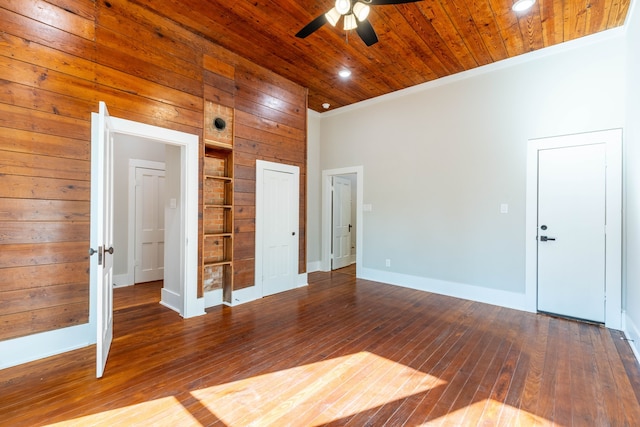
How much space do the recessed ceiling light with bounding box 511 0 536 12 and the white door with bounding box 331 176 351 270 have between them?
386 cm

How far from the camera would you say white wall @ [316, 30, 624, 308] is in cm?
347


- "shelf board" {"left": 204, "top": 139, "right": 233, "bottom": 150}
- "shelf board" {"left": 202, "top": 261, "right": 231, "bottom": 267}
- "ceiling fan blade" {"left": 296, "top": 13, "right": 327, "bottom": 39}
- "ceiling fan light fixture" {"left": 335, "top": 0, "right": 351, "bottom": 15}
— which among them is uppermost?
"ceiling fan blade" {"left": 296, "top": 13, "right": 327, "bottom": 39}

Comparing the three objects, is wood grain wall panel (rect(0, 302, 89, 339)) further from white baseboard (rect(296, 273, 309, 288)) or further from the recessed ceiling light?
the recessed ceiling light

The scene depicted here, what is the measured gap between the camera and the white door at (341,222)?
6.26 m

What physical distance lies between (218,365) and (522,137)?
4.37 meters

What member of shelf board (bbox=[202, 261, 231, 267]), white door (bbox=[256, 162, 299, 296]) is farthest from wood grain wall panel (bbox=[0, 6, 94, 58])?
shelf board (bbox=[202, 261, 231, 267])

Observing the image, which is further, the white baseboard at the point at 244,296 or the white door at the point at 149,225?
the white door at the point at 149,225

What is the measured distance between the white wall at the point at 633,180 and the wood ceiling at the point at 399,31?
42cm

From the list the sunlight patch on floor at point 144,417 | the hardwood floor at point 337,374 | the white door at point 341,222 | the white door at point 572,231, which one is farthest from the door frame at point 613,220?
the sunlight patch on floor at point 144,417

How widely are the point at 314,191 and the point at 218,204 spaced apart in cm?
248

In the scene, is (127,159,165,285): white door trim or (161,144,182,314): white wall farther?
(127,159,165,285): white door trim

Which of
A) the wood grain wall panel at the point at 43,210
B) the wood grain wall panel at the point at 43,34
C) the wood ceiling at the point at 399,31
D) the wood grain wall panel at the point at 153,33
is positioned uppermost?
the wood ceiling at the point at 399,31

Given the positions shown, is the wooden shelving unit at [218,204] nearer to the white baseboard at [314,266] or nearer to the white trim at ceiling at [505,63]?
the white baseboard at [314,266]

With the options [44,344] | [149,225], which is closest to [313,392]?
[44,344]
